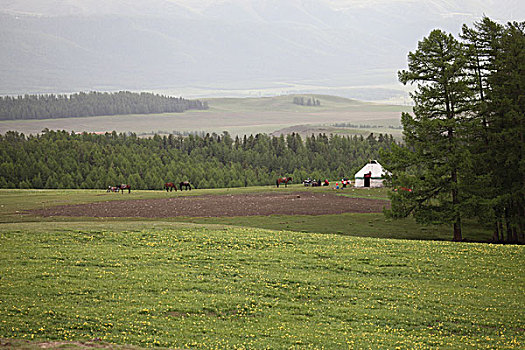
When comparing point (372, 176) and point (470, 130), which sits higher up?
point (470, 130)

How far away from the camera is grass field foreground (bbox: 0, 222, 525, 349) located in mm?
15898

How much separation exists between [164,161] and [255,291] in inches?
4364

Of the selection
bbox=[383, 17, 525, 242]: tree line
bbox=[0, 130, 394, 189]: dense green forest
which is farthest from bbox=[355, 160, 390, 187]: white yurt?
bbox=[383, 17, 525, 242]: tree line

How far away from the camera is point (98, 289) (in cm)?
1906

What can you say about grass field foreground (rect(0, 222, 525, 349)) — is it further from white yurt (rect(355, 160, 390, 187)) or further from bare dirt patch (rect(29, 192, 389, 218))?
white yurt (rect(355, 160, 390, 187))

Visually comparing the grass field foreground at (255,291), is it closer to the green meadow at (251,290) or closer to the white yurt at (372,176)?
the green meadow at (251,290)

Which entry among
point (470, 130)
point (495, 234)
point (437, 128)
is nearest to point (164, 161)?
point (437, 128)

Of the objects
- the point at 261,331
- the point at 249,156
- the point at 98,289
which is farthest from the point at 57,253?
the point at 249,156

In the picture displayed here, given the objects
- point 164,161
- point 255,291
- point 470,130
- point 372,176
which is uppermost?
point 470,130

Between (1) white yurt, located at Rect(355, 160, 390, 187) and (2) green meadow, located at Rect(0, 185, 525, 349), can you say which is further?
(1) white yurt, located at Rect(355, 160, 390, 187)

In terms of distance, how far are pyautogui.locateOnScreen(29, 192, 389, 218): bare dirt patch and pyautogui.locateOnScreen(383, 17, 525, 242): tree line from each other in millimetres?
11212

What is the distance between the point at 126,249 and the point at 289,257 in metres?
7.89

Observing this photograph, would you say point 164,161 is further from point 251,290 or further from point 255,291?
point 255,291

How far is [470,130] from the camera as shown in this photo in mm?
38219
